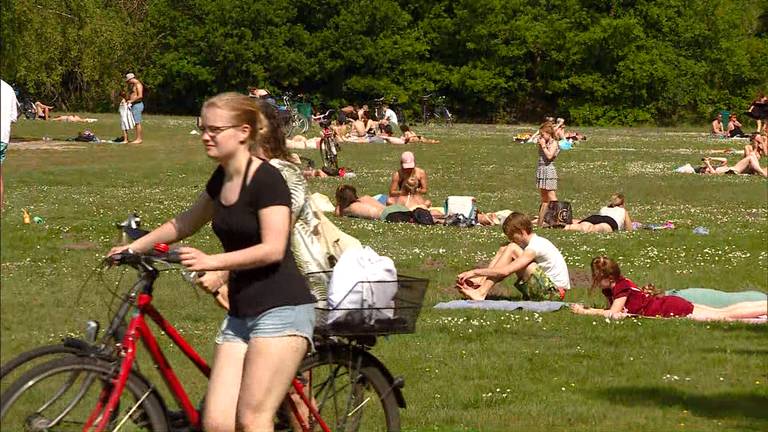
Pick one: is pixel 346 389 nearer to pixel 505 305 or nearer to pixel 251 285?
pixel 251 285

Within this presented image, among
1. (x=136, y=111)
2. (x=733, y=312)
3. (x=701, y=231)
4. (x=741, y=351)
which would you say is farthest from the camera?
(x=136, y=111)

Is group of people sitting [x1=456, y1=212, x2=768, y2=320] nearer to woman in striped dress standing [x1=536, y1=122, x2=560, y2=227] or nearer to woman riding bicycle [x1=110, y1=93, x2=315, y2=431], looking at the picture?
woman in striped dress standing [x1=536, y1=122, x2=560, y2=227]

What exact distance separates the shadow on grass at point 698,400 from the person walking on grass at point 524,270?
171 inches

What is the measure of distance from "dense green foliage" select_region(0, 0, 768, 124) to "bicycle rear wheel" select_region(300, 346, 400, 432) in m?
59.9

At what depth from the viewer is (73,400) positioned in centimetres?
533

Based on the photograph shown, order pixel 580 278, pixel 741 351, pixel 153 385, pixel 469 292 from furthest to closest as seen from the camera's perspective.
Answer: pixel 580 278 → pixel 469 292 → pixel 741 351 → pixel 153 385

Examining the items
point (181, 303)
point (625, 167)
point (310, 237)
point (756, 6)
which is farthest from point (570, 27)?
point (310, 237)

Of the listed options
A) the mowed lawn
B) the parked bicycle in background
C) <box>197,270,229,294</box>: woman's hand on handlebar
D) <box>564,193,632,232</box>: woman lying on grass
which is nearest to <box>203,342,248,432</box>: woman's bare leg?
the mowed lawn

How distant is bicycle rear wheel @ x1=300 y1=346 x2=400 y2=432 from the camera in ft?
20.5

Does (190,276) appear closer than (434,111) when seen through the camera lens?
Yes

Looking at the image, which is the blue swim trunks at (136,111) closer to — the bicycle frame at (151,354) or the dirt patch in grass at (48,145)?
the dirt patch in grass at (48,145)

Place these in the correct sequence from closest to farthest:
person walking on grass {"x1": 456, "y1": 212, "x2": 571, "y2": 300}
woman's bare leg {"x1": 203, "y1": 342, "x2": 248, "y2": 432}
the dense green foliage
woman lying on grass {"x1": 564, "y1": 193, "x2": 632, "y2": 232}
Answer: woman's bare leg {"x1": 203, "y1": 342, "x2": 248, "y2": 432} → person walking on grass {"x1": 456, "y1": 212, "x2": 571, "y2": 300} → woman lying on grass {"x1": 564, "y1": 193, "x2": 632, "y2": 232} → the dense green foliage

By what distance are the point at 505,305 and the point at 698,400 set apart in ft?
13.8

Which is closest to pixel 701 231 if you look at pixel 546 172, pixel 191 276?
pixel 546 172
